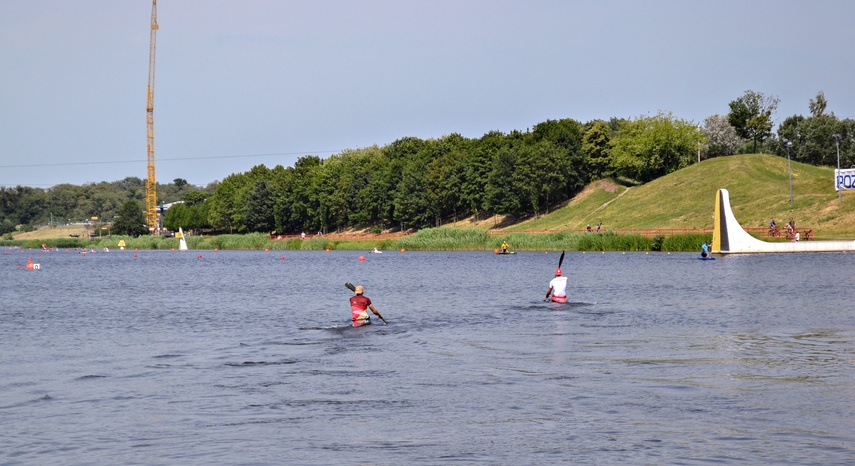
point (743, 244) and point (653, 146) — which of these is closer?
point (743, 244)

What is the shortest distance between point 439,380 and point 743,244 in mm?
78196

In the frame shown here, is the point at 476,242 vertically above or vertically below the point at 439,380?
above

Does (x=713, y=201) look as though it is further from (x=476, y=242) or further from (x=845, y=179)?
(x=476, y=242)

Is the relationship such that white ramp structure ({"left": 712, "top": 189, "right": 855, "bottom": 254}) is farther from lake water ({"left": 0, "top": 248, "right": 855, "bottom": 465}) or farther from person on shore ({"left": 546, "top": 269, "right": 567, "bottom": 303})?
person on shore ({"left": 546, "top": 269, "right": 567, "bottom": 303})

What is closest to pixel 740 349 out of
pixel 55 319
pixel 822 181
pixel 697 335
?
pixel 697 335

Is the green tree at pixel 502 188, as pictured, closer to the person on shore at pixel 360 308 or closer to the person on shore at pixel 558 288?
the person on shore at pixel 558 288

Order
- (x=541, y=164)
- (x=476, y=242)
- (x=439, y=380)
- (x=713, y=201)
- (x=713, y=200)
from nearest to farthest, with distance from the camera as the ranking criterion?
(x=439, y=380) → (x=476, y=242) → (x=713, y=201) → (x=713, y=200) → (x=541, y=164)

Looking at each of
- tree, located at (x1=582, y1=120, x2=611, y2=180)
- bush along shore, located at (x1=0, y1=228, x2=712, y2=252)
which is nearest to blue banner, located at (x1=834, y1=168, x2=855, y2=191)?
bush along shore, located at (x1=0, y1=228, x2=712, y2=252)

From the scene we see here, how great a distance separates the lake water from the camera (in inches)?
703

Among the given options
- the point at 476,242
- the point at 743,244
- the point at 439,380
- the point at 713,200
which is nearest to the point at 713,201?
the point at 713,200

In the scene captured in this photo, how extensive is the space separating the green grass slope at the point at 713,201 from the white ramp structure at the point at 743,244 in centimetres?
1694

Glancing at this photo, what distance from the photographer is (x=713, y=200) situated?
147125 mm

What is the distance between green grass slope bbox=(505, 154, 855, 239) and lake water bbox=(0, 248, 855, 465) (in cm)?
7579

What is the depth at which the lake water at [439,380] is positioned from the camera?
58.6 feet
